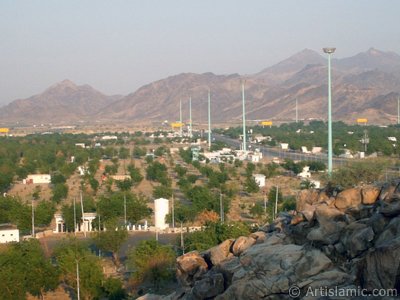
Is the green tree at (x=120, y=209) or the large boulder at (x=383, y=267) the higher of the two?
the large boulder at (x=383, y=267)

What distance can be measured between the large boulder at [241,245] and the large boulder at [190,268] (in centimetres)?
68

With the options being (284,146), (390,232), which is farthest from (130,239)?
(284,146)

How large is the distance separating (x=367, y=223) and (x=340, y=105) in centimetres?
16324

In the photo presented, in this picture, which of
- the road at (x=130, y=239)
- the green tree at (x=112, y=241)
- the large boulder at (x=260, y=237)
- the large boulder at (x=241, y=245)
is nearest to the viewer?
the large boulder at (x=260, y=237)

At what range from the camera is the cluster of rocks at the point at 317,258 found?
1022 cm

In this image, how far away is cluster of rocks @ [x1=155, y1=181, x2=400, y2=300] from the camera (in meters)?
10.2

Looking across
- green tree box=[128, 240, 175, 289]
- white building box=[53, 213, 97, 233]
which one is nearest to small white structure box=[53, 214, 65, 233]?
white building box=[53, 213, 97, 233]

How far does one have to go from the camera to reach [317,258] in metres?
Answer: 11.6

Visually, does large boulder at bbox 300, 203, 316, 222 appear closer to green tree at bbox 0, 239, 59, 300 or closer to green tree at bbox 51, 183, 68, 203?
green tree at bbox 0, 239, 59, 300

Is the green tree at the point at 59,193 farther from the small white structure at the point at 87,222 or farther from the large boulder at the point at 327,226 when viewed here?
the large boulder at the point at 327,226

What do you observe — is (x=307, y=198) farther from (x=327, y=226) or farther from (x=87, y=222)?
(x=87, y=222)

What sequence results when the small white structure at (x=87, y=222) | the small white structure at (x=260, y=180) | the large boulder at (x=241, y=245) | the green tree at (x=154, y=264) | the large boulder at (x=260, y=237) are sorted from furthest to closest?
the small white structure at (x=260, y=180)
the small white structure at (x=87, y=222)
the green tree at (x=154, y=264)
the large boulder at (x=241, y=245)
the large boulder at (x=260, y=237)

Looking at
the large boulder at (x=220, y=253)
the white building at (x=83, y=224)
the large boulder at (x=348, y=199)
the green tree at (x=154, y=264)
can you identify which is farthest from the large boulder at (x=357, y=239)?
the white building at (x=83, y=224)

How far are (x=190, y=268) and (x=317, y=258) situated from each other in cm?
364
